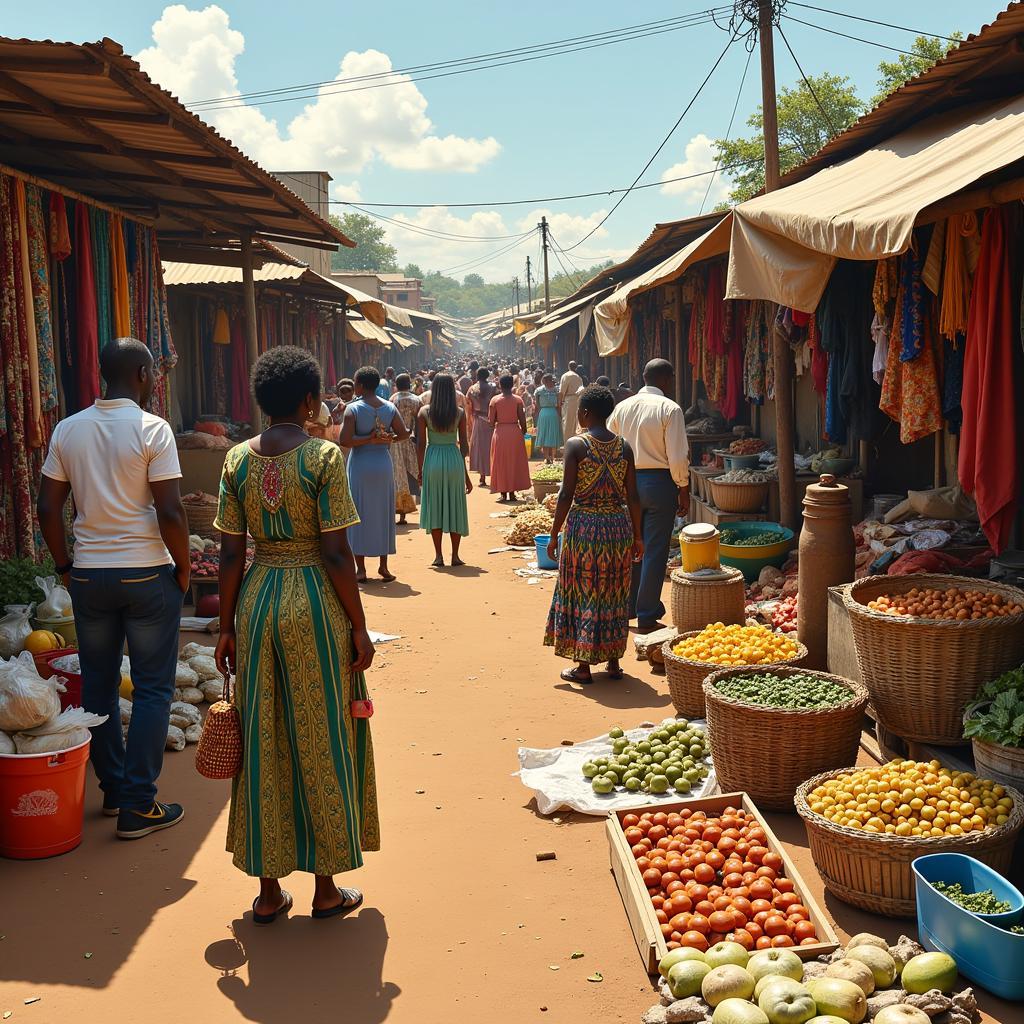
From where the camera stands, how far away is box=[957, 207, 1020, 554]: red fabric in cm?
516

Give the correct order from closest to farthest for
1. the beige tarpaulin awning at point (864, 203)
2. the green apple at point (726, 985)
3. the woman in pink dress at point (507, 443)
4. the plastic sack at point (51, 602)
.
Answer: the green apple at point (726, 985), the beige tarpaulin awning at point (864, 203), the plastic sack at point (51, 602), the woman in pink dress at point (507, 443)

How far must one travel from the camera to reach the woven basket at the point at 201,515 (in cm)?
929

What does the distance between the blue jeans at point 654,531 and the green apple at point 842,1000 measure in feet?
15.9

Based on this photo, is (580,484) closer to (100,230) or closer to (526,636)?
(526,636)

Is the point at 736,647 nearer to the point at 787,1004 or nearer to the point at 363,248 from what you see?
the point at 787,1004

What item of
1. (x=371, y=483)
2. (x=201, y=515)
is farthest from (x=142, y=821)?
(x=371, y=483)

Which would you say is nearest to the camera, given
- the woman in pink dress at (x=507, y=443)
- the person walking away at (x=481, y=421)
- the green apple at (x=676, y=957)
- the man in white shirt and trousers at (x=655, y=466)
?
the green apple at (x=676, y=957)

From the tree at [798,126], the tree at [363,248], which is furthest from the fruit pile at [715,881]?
the tree at [363,248]

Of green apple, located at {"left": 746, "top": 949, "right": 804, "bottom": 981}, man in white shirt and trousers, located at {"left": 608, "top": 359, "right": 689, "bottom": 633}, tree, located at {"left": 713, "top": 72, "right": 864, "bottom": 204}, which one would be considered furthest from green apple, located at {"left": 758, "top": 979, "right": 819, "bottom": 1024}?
tree, located at {"left": 713, "top": 72, "right": 864, "bottom": 204}

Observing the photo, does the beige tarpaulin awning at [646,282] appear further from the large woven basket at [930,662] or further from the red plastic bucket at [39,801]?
the red plastic bucket at [39,801]

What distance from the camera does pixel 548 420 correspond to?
19.1 m

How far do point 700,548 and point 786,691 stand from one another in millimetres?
2039

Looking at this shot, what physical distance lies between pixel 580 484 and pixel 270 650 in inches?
129

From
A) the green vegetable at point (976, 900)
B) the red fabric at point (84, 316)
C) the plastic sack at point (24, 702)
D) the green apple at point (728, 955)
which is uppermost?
the red fabric at point (84, 316)
